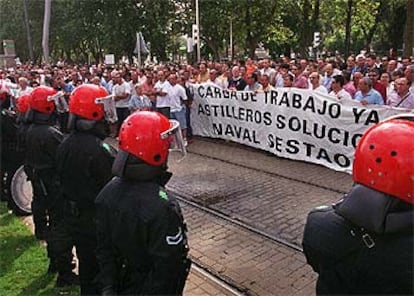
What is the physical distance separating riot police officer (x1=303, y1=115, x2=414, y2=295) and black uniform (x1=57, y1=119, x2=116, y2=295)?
90.4 inches

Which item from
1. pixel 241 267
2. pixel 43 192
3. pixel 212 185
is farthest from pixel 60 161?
pixel 212 185

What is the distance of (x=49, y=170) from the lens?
5242 mm

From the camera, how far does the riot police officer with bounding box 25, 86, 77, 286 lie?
4996 millimetres

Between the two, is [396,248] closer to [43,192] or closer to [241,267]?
[241,267]

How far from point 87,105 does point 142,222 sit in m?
1.88

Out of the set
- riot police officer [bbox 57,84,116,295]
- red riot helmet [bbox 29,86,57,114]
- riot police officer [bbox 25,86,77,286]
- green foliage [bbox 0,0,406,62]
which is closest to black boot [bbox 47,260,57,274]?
riot police officer [bbox 25,86,77,286]

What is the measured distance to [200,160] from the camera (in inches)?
432

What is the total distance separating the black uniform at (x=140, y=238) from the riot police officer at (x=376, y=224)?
2.93 feet

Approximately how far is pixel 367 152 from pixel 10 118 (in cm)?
683

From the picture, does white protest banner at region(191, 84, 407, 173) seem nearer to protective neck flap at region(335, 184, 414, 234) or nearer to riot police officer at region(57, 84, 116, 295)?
riot police officer at region(57, 84, 116, 295)

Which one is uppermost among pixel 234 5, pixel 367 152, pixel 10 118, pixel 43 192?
pixel 234 5

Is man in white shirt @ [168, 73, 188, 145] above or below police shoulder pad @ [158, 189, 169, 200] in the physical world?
below

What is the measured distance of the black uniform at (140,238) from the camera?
261 cm

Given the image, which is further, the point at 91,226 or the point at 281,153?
the point at 281,153
